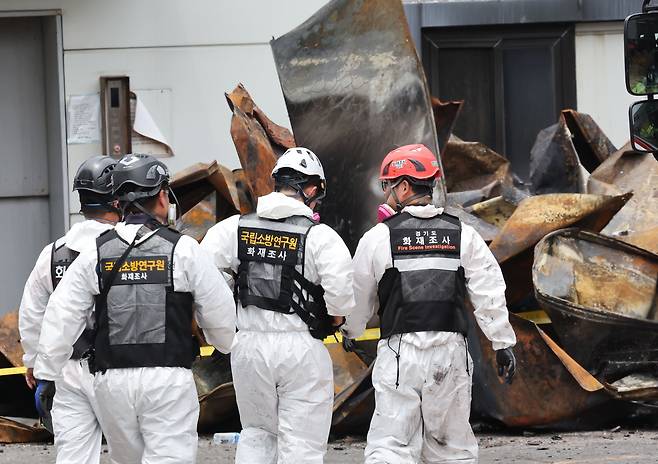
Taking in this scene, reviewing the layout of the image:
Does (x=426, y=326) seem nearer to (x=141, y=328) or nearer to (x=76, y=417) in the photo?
(x=141, y=328)

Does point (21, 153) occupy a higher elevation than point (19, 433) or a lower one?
higher

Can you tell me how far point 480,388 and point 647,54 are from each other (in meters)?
2.85

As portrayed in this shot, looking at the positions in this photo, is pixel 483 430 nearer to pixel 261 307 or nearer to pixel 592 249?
pixel 592 249

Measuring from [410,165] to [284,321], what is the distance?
1014 mm

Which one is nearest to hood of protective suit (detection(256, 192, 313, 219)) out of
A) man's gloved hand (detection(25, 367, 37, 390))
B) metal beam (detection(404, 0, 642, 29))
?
man's gloved hand (detection(25, 367, 37, 390))

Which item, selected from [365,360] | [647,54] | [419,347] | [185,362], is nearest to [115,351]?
[185,362]

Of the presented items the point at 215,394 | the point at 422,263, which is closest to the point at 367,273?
the point at 422,263

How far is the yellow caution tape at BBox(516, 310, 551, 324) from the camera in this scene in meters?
8.95

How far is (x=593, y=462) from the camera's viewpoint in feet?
24.7

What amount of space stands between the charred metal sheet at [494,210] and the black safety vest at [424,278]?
3.10 meters

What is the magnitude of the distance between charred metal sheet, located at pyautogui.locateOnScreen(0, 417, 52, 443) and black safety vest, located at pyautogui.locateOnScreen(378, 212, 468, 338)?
10.1 feet

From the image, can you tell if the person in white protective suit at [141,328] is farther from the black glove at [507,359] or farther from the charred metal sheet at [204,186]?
the charred metal sheet at [204,186]

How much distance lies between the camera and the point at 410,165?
679 centimetres

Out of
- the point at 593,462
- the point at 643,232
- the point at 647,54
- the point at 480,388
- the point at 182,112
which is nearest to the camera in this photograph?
the point at 647,54
